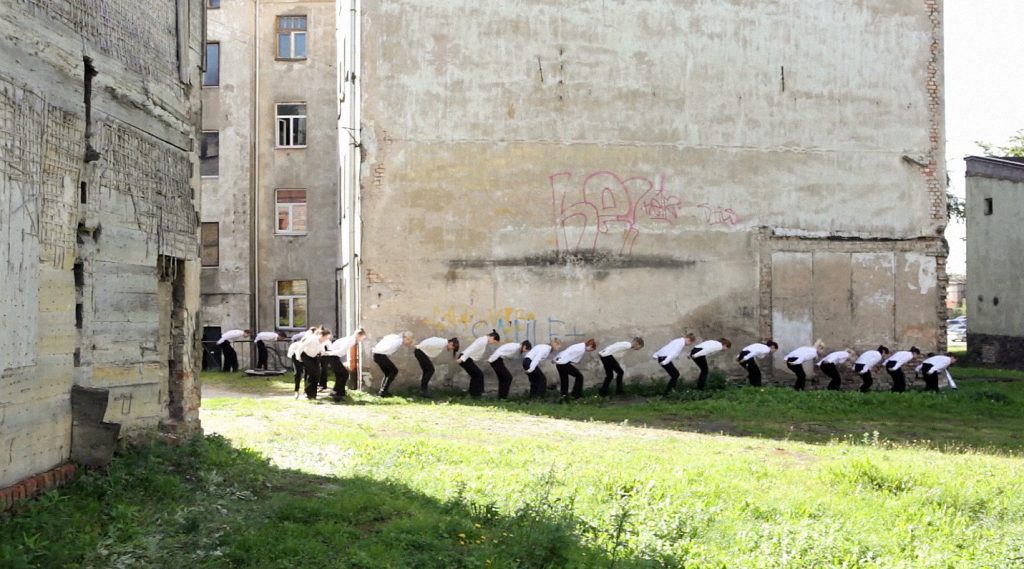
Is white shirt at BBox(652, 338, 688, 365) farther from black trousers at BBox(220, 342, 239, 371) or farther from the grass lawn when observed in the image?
black trousers at BBox(220, 342, 239, 371)

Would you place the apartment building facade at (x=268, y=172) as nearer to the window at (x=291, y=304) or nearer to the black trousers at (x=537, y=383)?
the window at (x=291, y=304)

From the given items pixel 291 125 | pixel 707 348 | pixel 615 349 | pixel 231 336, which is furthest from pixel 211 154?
pixel 707 348

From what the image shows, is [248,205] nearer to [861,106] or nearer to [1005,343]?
[861,106]

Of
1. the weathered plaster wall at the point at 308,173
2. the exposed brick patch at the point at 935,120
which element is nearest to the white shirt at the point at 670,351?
the exposed brick patch at the point at 935,120

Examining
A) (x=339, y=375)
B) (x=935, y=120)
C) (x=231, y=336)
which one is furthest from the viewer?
(x=231, y=336)

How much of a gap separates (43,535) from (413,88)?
13.6 metres

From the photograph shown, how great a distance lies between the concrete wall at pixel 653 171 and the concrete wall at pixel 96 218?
7990 millimetres

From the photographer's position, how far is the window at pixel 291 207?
2922 cm

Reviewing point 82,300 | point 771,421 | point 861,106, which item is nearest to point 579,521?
point 82,300

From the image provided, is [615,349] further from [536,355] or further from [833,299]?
[833,299]

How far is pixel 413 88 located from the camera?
62.2ft

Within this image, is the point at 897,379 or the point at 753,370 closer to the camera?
the point at 753,370

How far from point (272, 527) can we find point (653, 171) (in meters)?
13.9

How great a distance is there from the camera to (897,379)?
19844 mm
